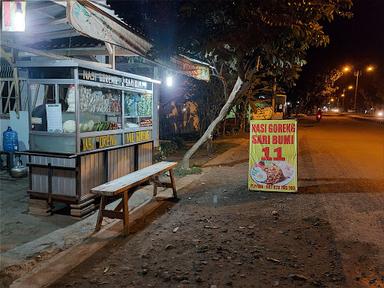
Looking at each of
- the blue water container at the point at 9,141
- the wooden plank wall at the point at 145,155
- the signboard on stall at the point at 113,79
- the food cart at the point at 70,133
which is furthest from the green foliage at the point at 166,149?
the food cart at the point at 70,133

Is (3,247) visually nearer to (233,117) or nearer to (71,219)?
(71,219)

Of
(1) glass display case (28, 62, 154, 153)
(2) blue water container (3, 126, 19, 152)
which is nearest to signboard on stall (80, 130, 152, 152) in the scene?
(1) glass display case (28, 62, 154, 153)

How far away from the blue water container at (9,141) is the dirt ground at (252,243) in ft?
15.3

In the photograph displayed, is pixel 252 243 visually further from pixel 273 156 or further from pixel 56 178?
pixel 56 178

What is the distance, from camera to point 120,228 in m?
5.95

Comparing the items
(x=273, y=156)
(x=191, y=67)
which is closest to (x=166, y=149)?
(x=191, y=67)

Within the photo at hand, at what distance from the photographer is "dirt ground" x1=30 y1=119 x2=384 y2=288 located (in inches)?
170

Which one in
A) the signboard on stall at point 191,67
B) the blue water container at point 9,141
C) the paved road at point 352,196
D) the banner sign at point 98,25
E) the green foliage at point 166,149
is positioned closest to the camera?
the paved road at point 352,196

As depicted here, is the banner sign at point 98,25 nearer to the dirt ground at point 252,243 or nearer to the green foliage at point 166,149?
the dirt ground at point 252,243

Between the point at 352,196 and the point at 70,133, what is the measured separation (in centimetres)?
578

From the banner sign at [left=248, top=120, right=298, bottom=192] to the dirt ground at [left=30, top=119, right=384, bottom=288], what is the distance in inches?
10.9

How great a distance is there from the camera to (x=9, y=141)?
31.8ft

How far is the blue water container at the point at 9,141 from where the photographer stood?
970 centimetres

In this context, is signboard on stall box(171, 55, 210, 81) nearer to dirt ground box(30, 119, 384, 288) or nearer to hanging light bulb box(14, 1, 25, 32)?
dirt ground box(30, 119, 384, 288)
